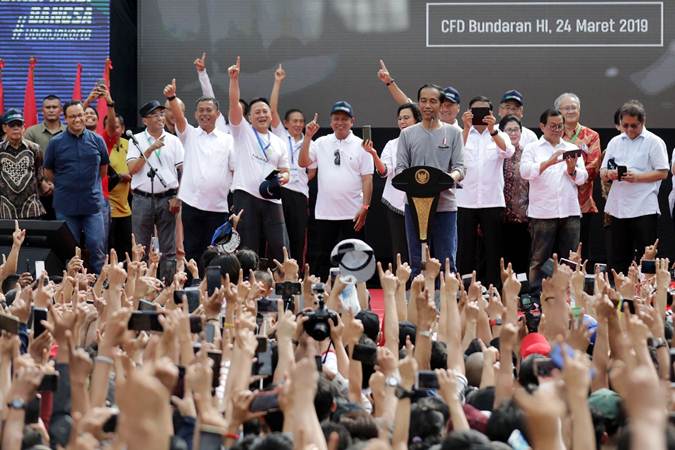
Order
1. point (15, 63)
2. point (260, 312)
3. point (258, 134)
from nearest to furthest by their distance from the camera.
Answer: point (260, 312), point (258, 134), point (15, 63)

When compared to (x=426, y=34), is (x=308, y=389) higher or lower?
lower

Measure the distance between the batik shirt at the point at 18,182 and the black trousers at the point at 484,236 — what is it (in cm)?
261

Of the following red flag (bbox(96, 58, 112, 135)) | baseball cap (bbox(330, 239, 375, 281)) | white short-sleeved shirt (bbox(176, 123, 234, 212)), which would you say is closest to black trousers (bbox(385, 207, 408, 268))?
white short-sleeved shirt (bbox(176, 123, 234, 212))

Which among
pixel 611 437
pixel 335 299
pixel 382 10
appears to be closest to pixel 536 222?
pixel 382 10

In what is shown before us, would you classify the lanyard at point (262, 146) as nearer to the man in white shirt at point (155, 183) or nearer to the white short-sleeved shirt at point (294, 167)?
the white short-sleeved shirt at point (294, 167)

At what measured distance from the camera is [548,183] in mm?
7359

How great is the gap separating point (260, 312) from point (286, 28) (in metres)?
5.23

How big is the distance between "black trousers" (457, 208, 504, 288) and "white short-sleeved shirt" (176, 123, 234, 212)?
1.45 m

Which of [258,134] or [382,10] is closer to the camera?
[258,134]

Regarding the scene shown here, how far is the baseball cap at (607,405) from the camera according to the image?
2.91 m

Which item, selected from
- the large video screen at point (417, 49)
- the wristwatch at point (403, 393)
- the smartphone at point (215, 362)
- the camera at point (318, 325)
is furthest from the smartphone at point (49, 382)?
the large video screen at point (417, 49)

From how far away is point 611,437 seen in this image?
2.91 m

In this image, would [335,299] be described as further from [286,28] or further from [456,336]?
[286,28]

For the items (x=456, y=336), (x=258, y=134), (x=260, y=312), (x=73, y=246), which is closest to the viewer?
(x=456, y=336)
